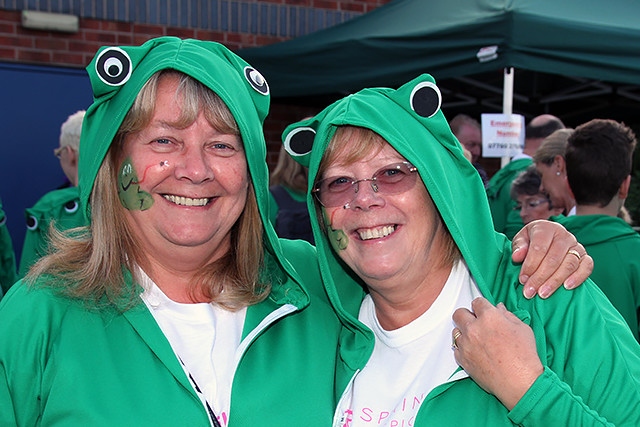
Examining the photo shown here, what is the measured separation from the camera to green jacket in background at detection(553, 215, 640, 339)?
11.1 feet

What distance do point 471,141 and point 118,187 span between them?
447 centimetres

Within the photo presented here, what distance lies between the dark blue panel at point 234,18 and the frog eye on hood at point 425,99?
5.19m

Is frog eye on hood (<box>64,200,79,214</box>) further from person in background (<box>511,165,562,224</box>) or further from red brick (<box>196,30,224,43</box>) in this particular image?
person in background (<box>511,165,562,224</box>)

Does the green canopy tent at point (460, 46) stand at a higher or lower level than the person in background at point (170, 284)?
higher

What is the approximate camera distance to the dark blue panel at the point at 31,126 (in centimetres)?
623

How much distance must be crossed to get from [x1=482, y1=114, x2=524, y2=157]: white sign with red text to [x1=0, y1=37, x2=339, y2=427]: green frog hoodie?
3154 millimetres

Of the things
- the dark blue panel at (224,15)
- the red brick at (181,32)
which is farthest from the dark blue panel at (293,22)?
the red brick at (181,32)

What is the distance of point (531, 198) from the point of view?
5.03 m

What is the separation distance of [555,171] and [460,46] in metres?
1.13

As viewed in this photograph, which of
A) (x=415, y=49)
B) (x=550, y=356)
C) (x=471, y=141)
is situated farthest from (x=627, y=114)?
(x=550, y=356)

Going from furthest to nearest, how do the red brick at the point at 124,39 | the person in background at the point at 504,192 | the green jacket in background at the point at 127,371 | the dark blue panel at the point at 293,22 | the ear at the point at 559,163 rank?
the dark blue panel at the point at 293,22
the red brick at the point at 124,39
the person in background at the point at 504,192
the ear at the point at 559,163
the green jacket in background at the point at 127,371

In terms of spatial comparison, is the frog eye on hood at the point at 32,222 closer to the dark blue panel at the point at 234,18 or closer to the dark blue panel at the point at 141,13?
the dark blue panel at the point at 141,13

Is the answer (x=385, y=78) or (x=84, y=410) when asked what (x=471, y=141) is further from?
(x=84, y=410)

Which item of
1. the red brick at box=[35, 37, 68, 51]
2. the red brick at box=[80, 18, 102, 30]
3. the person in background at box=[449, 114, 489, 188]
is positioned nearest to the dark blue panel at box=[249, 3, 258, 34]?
the red brick at box=[80, 18, 102, 30]
